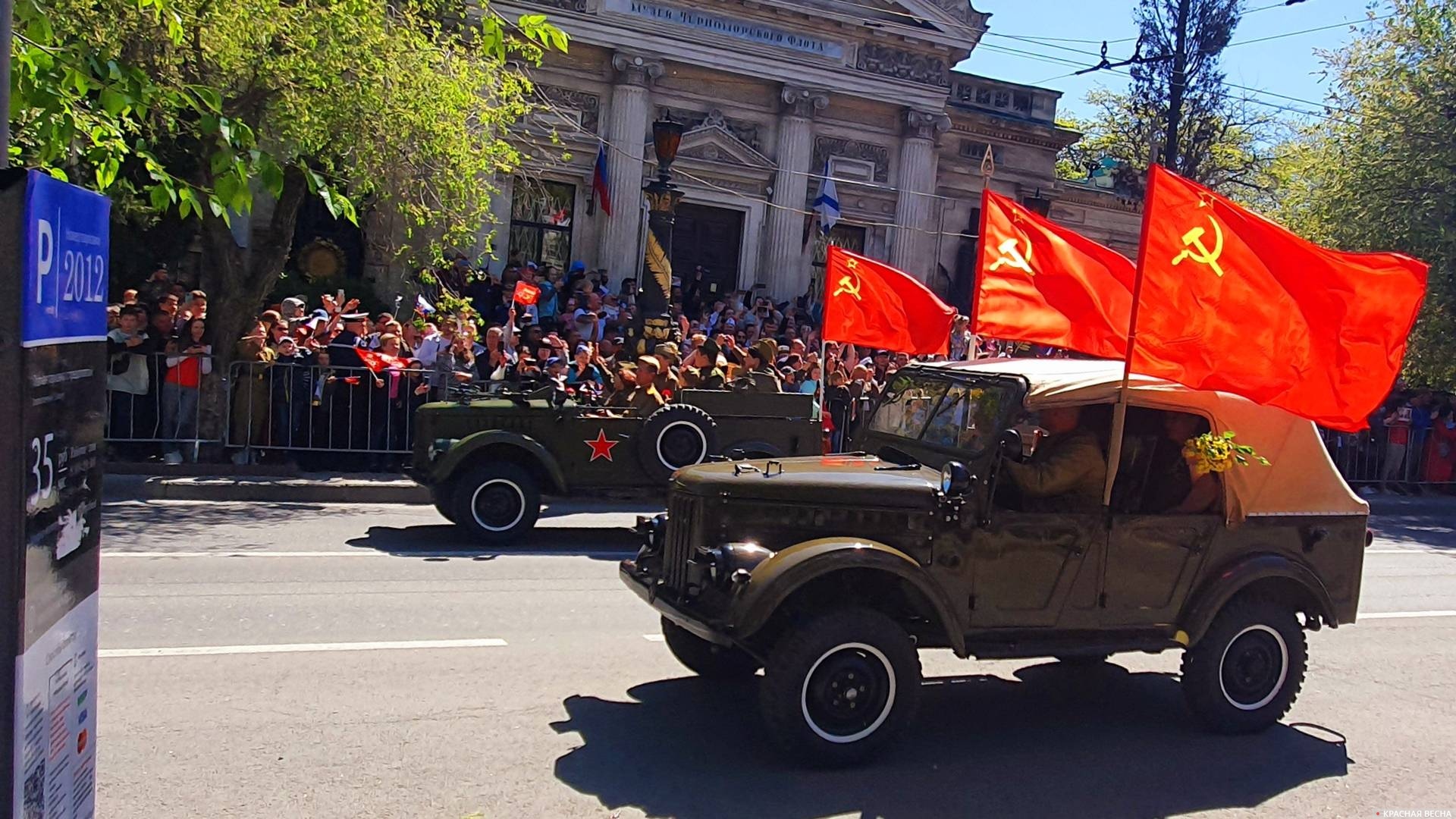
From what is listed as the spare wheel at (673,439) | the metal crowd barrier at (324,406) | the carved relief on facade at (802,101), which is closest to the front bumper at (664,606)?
the spare wheel at (673,439)

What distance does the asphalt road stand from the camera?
5.09 metres

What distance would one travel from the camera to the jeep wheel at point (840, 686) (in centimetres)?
532

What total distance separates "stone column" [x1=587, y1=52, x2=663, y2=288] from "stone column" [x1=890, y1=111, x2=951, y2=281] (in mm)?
6218

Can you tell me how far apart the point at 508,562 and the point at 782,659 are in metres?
5.16

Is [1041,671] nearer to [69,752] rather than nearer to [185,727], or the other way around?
[185,727]

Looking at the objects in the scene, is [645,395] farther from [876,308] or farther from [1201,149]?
[1201,149]

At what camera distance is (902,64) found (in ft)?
89.8

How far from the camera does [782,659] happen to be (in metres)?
5.32

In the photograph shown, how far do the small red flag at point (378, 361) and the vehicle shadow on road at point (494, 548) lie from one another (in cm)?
293

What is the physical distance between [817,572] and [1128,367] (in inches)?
74.7

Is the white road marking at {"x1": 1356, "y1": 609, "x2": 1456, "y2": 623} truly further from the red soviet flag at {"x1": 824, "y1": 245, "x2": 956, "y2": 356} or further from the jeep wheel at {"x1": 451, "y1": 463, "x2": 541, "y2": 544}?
the jeep wheel at {"x1": 451, "y1": 463, "x2": 541, "y2": 544}

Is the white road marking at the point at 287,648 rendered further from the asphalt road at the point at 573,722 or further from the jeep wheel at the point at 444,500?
the jeep wheel at the point at 444,500

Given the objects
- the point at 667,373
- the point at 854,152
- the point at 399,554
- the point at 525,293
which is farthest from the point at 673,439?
the point at 854,152

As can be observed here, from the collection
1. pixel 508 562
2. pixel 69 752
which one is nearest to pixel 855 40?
pixel 508 562
